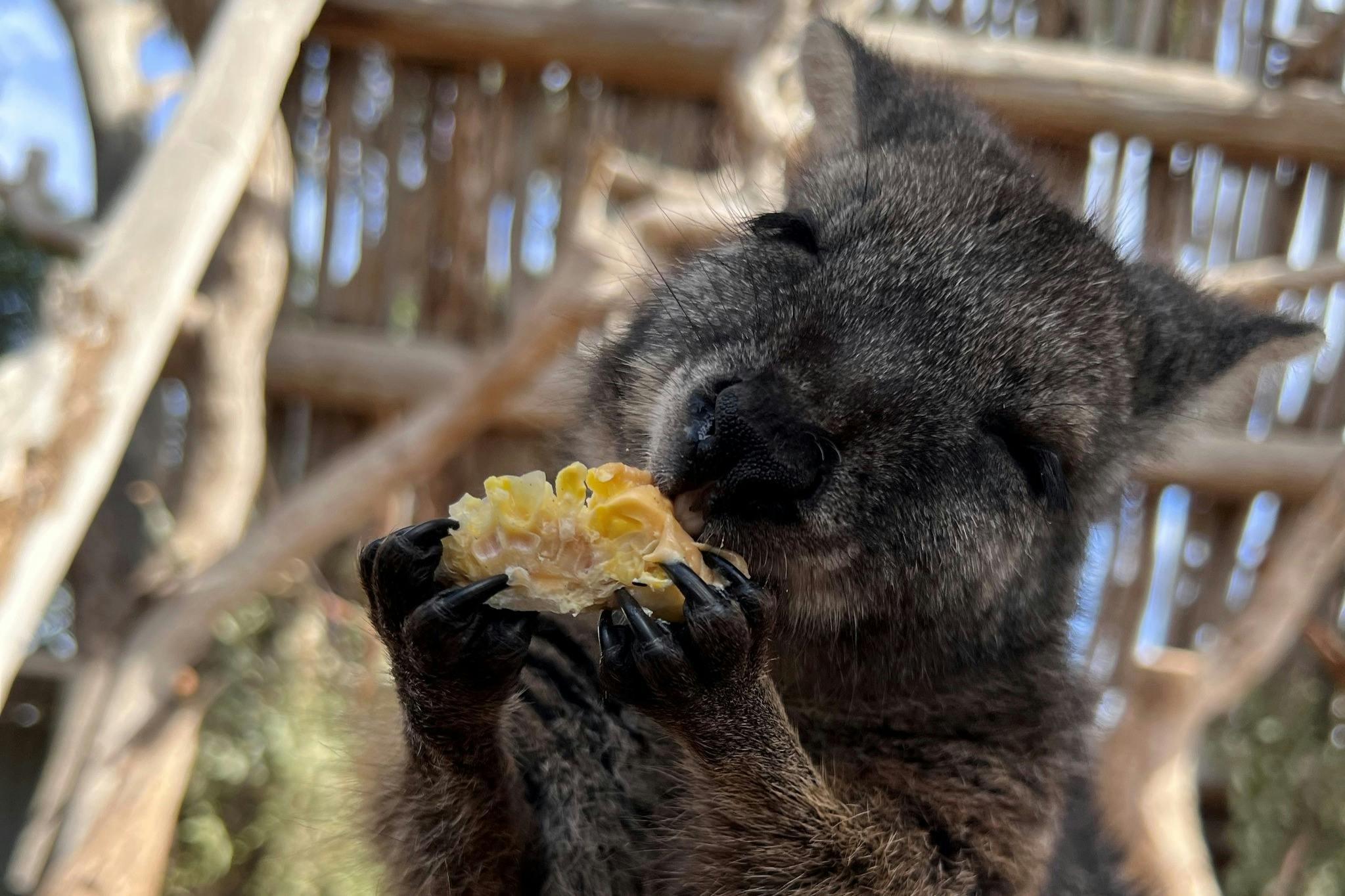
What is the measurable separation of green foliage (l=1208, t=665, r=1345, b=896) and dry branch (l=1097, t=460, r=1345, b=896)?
3.17 ft

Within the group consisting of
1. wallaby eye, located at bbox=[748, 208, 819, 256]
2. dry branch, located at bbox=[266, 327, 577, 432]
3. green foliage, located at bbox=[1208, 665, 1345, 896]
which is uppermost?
wallaby eye, located at bbox=[748, 208, 819, 256]

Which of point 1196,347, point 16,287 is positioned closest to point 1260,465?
point 1196,347

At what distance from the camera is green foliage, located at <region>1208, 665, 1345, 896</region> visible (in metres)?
5.88

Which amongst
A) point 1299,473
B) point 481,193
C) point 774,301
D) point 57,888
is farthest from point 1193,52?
point 57,888

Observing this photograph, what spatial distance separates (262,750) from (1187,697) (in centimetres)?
447

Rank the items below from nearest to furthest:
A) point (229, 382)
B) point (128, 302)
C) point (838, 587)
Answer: point (838, 587) < point (128, 302) < point (229, 382)

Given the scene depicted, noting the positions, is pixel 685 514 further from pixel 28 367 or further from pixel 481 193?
pixel 481 193

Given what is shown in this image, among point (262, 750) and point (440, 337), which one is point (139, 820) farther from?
point (440, 337)

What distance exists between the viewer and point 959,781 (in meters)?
1.98

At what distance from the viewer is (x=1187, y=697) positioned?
16.7 ft

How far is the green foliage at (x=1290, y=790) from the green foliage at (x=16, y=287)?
731cm

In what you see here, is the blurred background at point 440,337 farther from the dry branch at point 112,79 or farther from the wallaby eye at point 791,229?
the wallaby eye at point 791,229

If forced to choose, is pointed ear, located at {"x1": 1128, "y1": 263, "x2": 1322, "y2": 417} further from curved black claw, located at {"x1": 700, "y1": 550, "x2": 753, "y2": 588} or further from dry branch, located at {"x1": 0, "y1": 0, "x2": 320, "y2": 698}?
dry branch, located at {"x1": 0, "y1": 0, "x2": 320, "y2": 698}

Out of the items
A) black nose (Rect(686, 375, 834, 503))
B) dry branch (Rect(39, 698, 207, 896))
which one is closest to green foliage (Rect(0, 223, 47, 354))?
dry branch (Rect(39, 698, 207, 896))
